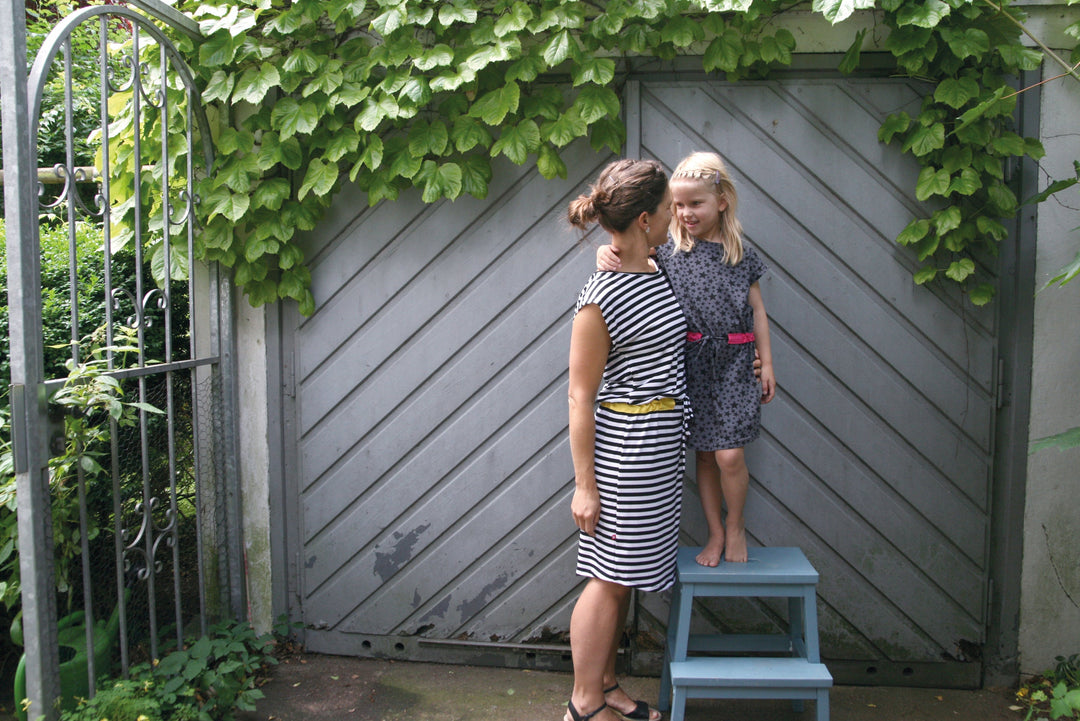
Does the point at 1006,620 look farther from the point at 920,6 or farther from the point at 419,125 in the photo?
the point at 419,125

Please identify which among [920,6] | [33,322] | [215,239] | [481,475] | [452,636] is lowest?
[452,636]

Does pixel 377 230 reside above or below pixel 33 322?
above

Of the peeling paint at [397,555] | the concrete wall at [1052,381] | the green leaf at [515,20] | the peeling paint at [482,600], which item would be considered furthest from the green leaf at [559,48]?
the peeling paint at [482,600]

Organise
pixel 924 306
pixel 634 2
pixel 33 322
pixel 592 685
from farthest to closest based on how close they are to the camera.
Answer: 1. pixel 924 306
2. pixel 634 2
3. pixel 592 685
4. pixel 33 322

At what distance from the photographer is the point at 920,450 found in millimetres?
3023

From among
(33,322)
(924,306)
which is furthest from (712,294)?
(33,322)

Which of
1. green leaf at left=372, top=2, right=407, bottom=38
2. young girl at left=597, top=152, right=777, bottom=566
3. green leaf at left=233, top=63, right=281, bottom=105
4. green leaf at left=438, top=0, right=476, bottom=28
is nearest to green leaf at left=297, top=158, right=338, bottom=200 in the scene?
green leaf at left=233, top=63, right=281, bottom=105

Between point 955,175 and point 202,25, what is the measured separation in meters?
2.81

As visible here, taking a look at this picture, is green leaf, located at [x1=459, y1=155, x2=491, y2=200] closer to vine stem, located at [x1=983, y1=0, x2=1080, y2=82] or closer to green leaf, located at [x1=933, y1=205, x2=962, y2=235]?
green leaf, located at [x1=933, y1=205, x2=962, y2=235]

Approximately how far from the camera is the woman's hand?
8.00ft

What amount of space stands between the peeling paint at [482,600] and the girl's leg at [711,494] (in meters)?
0.89

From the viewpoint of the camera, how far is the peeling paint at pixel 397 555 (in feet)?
10.8

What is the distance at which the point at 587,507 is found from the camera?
96.0 inches

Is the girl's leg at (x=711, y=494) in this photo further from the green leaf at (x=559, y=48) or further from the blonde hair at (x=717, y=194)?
the green leaf at (x=559, y=48)
